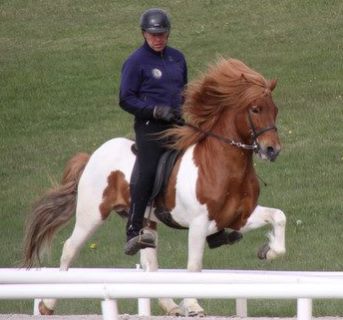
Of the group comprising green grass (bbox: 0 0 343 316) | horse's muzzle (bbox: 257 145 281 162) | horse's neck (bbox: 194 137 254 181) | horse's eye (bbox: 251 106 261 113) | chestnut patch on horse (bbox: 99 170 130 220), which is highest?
horse's eye (bbox: 251 106 261 113)

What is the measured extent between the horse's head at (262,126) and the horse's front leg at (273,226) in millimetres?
478

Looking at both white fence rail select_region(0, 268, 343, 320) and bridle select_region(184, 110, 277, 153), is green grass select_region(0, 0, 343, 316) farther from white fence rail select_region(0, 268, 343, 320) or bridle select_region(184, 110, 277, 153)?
white fence rail select_region(0, 268, 343, 320)

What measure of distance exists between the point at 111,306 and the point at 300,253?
781cm

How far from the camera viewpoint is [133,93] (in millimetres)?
9562

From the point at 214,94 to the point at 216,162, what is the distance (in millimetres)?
557

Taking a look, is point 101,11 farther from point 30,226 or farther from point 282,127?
point 30,226

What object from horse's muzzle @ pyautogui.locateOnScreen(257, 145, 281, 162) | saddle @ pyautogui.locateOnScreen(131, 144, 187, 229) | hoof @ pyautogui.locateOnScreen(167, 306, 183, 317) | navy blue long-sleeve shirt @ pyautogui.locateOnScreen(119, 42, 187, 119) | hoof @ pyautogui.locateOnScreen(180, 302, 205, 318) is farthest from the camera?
hoof @ pyautogui.locateOnScreen(167, 306, 183, 317)

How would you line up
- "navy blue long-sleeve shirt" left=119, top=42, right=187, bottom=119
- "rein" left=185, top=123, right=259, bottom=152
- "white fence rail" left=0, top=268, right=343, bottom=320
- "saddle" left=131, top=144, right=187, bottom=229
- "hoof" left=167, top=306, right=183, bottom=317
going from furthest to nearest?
1. "hoof" left=167, top=306, right=183, bottom=317
2. "saddle" left=131, top=144, right=187, bottom=229
3. "navy blue long-sleeve shirt" left=119, top=42, right=187, bottom=119
4. "rein" left=185, top=123, right=259, bottom=152
5. "white fence rail" left=0, top=268, right=343, bottom=320

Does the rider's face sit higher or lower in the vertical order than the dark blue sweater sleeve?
higher

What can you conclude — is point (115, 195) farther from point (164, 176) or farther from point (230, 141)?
point (230, 141)

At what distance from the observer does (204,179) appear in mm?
9406

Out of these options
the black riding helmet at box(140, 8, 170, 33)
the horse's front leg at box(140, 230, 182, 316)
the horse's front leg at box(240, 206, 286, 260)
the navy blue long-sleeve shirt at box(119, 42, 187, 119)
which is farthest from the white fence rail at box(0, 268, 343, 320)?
the black riding helmet at box(140, 8, 170, 33)

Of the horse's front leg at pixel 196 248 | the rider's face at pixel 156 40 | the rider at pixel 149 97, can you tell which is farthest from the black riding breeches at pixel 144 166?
the rider's face at pixel 156 40

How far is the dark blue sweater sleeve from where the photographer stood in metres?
9.48
